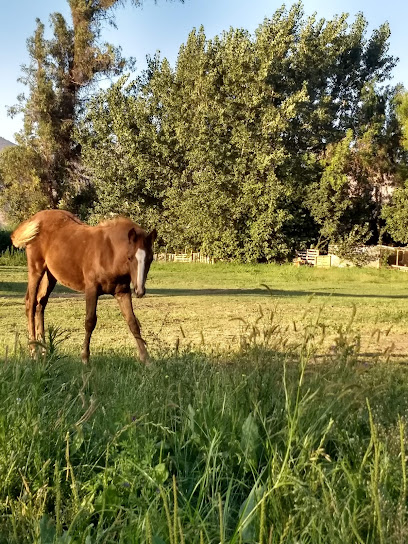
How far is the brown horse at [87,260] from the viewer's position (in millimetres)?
6027

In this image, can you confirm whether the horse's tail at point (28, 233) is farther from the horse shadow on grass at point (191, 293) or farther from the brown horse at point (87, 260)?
the horse shadow on grass at point (191, 293)

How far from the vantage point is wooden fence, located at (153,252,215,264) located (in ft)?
126

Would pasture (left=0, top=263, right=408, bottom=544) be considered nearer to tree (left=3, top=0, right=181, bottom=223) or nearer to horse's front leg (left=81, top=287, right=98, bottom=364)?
horse's front leg (left=81, top=287, right=98, bottom=364)

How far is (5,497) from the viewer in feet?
8.34

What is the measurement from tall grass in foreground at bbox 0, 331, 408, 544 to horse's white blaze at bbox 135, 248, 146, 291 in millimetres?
2203

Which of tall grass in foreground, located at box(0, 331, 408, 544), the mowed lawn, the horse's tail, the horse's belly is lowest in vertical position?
the mowed lawn

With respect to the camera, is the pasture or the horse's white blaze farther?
the horse's white blaze

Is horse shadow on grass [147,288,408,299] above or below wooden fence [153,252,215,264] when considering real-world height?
below

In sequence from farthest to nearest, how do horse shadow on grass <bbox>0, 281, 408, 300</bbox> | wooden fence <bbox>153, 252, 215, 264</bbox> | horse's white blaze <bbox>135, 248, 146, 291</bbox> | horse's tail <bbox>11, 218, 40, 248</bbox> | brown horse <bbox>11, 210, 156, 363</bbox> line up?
wooden fence <bbox>153, 252, 215, 264</bbox>, horse shadow on grass <bbox>0, 281, 408, 300</bbox>, horse's tail <bbox>11, 218, 40, 248</bbox>, brown horse <bbox>11, 210, 156, 363</bbox>, horse's white blaze <bbox>135, 248, 146, 291</bbox>

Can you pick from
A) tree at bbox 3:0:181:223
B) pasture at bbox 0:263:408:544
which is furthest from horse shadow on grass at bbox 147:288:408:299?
tree at bbox 3:0:181:223

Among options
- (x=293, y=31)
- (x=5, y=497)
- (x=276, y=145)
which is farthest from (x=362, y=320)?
(x=293, y=31)

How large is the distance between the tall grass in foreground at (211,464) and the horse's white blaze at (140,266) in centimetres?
220

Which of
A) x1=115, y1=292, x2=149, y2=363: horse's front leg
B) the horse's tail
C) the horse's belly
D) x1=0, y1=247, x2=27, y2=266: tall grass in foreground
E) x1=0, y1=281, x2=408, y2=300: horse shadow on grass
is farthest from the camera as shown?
x1=0, y1=247, x2=27, y2=266: tall grass in foreground

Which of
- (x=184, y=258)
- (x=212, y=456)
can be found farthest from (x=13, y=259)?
(x=212, y=456)
